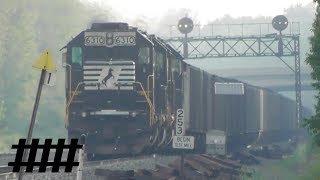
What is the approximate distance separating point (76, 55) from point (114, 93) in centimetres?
182

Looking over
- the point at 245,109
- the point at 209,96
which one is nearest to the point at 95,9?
the point at 245,109

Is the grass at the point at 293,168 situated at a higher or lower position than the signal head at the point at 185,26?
lower

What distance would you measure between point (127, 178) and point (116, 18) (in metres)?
68.2

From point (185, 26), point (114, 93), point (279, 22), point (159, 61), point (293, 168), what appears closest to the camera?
point (114, 93)

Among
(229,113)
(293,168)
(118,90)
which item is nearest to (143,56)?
(118,90)

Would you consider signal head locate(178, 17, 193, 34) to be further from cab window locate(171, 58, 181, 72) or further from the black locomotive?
the black locomotive

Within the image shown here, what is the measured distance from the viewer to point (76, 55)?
28.1 m

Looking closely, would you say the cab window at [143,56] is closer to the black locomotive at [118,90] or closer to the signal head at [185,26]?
the black locomotive at [118,90]

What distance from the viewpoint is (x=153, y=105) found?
27.8m

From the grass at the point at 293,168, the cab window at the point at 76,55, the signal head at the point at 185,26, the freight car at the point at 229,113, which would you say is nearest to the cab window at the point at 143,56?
the cab window at the point at 76,55

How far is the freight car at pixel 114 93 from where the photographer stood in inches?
1091

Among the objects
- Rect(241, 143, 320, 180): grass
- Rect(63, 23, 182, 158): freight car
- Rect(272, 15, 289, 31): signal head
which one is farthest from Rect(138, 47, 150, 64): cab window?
Rect(272, 15, 289, 31): signal head

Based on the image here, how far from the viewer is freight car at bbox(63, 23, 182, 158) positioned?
27.7m

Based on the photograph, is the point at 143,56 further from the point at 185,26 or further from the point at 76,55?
the point at 185,26
